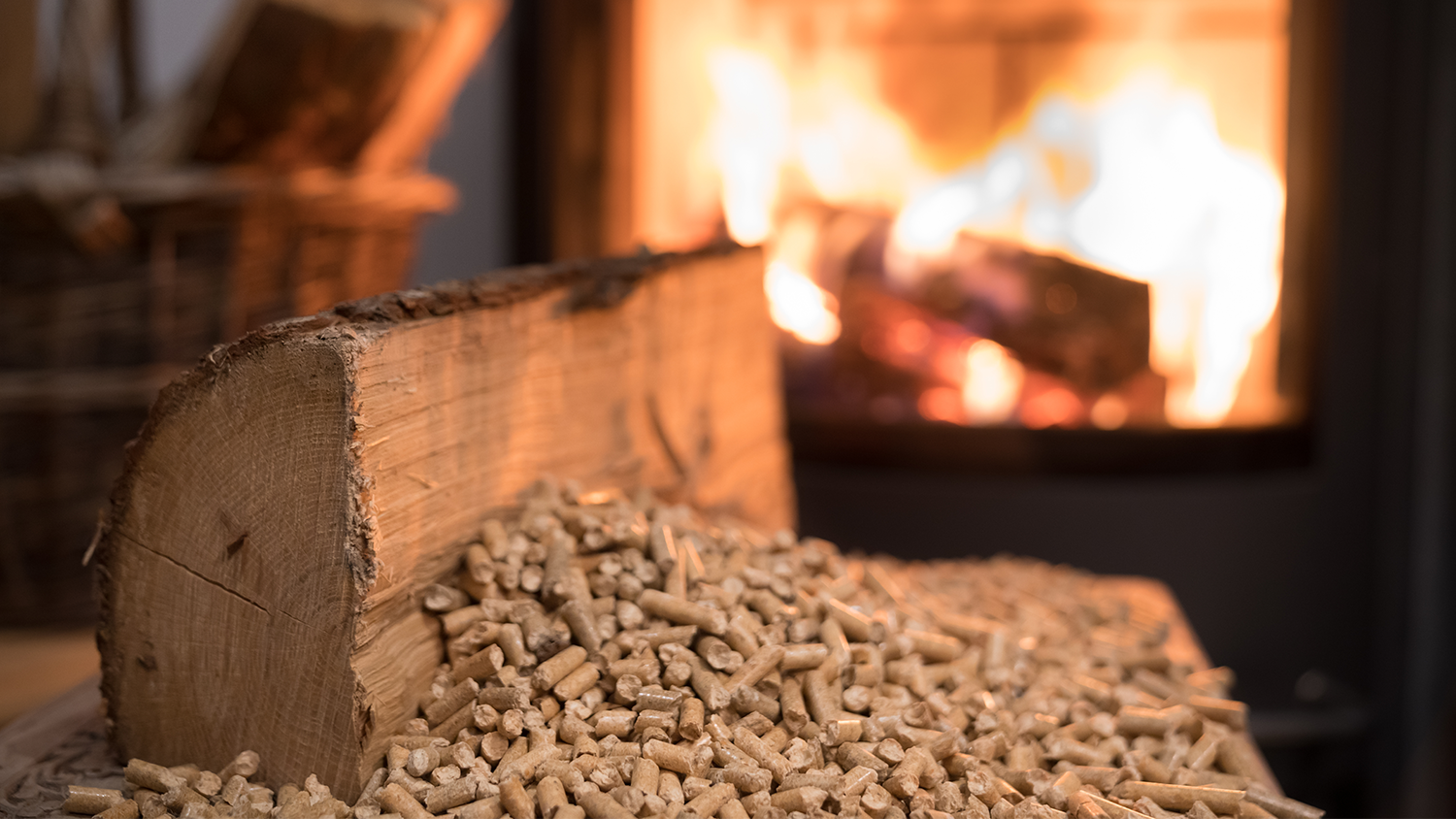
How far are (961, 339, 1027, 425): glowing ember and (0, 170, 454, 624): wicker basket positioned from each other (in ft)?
3.46

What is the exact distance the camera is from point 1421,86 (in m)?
1.87

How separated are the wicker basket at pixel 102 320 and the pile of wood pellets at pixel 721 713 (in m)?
0.56

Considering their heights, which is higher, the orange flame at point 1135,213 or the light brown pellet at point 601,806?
the orange flame at point 1135,213

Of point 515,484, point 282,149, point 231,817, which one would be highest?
point 282,149

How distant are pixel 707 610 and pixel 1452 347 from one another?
5.00 ft

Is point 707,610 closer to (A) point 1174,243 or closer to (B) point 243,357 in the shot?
(B) point 243,357

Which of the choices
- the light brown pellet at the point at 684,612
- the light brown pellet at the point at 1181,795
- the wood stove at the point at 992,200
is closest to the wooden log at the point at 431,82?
the wood stove at the point at 992,200

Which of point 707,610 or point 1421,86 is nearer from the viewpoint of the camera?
point 707,610

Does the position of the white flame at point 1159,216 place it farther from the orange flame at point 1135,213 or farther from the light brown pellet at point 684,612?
the light brown pellet at point 684,612

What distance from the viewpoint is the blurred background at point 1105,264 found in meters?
1.90

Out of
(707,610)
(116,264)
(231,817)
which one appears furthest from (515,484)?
(116,264)

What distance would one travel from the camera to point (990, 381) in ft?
6.56

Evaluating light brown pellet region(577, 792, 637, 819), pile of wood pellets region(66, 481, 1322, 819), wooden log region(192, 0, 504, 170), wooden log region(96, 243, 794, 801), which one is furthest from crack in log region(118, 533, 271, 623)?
wooden log region(192, 0, 504, 170)

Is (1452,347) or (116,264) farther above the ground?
(116,264)
